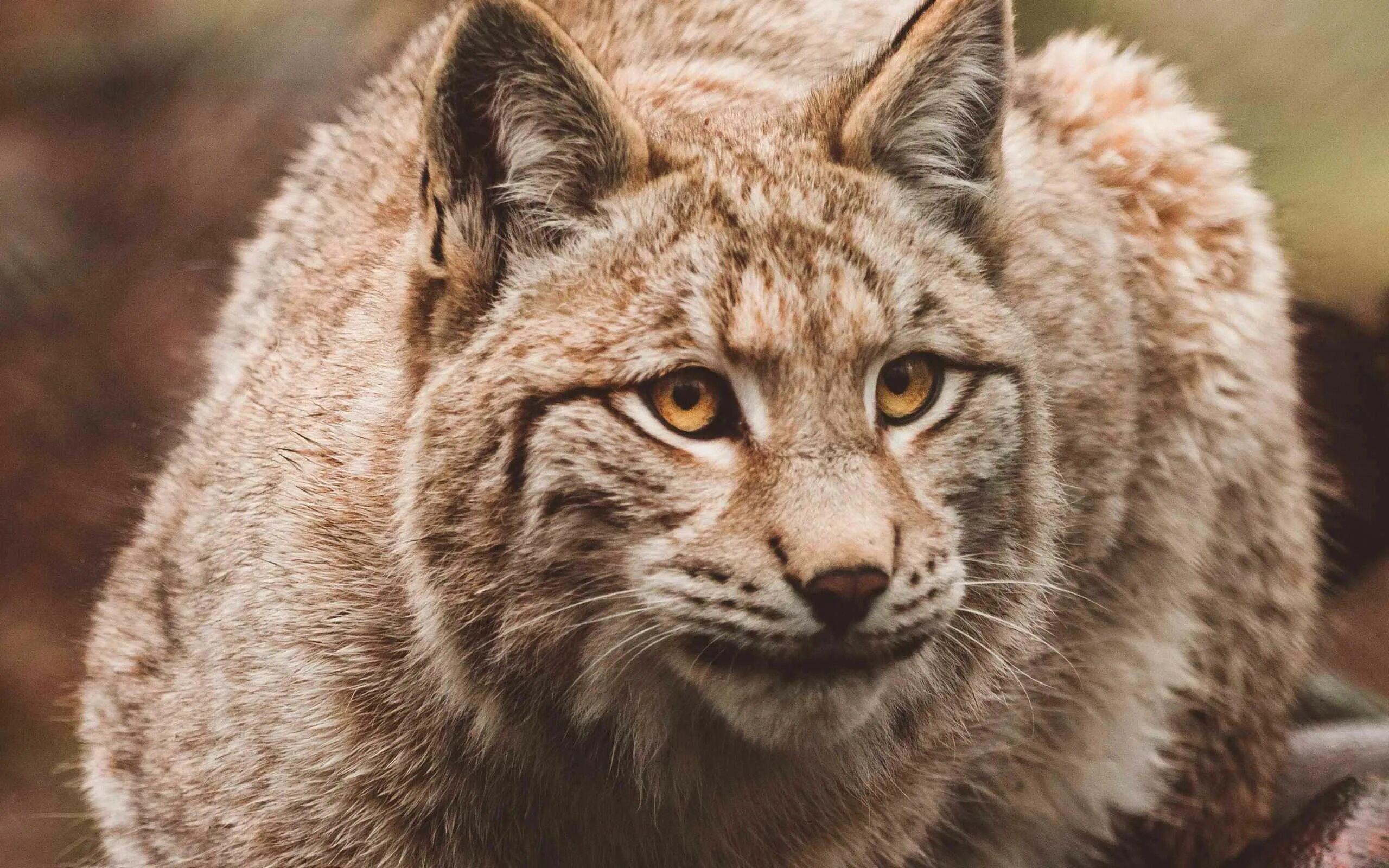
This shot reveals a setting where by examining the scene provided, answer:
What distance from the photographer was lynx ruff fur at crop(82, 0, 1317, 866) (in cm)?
216

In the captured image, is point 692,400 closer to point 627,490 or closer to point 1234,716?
point 627,490

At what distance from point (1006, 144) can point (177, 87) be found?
412 centimetres

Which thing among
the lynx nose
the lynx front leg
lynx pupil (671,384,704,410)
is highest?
lynx pupil (671,384,704,410)

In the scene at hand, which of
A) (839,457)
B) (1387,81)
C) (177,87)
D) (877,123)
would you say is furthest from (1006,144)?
(177,87)

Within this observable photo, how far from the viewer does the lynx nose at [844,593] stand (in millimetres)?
1958

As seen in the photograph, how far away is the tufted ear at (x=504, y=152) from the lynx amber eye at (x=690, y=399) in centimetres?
40

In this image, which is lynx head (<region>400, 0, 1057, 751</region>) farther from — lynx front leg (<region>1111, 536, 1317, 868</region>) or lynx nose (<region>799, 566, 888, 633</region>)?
lynx front leg (<region>1111, 536, 1317, 868</region>)

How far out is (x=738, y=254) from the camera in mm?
2266

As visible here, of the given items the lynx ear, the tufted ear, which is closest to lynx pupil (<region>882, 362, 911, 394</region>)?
the lynx ear

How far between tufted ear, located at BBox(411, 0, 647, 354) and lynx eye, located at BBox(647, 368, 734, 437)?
40 cm

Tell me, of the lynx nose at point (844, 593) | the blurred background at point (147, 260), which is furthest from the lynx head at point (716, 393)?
the blurred background at point (147, 260)

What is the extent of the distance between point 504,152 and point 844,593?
3.21ft

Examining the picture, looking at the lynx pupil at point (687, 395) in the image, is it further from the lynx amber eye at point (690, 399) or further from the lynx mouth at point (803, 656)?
the lynx mouth at point (803, 656)

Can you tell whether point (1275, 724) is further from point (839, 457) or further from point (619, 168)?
point (619, 168)
